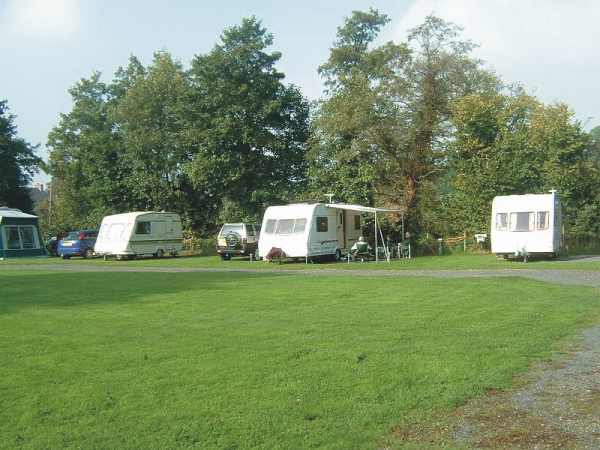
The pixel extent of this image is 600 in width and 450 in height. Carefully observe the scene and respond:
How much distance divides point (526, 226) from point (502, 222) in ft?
2.96

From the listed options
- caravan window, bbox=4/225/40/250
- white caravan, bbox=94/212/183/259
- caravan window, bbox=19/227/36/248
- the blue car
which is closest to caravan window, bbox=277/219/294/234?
white caravan, bbox=94/212/183/259

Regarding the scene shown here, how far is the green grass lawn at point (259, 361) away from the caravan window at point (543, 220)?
11.5m

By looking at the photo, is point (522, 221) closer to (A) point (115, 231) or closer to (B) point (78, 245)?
(A) point (115, 231)

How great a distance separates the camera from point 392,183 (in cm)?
3472

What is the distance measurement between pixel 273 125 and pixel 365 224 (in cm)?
928

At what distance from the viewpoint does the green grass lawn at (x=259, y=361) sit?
5.25 meters

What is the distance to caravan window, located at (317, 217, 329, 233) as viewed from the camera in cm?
2788

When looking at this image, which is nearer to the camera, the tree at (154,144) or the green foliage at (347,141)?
the green foliage at (347,141)

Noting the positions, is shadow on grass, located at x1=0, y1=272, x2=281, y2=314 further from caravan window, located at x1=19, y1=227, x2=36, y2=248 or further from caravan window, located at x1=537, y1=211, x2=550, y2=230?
caravan window, located at x1=19, y1=227, x2=36, y2=248

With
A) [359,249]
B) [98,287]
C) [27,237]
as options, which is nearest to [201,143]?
[27,237]

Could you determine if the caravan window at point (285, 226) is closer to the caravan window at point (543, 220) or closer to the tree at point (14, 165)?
the caravan window at point (543, 220)

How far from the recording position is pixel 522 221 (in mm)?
25781

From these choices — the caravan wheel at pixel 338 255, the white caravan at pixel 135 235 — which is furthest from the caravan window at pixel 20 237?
the caravan wheel at pixel 338 255

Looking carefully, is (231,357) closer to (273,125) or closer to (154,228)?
(154,228)
